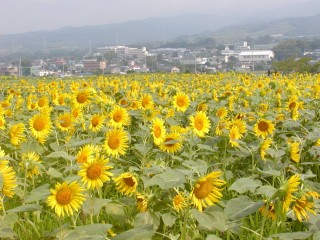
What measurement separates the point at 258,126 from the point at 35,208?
6.36 ft

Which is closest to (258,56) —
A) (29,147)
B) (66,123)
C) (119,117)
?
(119,117)

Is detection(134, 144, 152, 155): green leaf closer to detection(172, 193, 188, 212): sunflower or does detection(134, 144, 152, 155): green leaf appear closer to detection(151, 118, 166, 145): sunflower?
detection(151, 118, 166, 145): sunflower

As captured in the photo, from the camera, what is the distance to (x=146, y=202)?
6.18ft

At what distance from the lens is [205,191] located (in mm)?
1745

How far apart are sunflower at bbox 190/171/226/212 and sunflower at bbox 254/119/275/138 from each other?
5.59ft

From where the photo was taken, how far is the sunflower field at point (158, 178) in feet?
5.74

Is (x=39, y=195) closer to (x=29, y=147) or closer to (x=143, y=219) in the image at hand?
(x=143, y=219)

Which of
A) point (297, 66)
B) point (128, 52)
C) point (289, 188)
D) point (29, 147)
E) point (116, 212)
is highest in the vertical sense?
point (289, 188)

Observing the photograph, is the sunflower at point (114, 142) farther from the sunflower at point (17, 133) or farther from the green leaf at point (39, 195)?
the green leaf at point (39, 195)

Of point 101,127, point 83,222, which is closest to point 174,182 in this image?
point 83,222

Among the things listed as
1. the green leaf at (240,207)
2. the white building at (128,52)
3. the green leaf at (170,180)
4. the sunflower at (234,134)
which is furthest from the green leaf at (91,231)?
the white building at (128,52)

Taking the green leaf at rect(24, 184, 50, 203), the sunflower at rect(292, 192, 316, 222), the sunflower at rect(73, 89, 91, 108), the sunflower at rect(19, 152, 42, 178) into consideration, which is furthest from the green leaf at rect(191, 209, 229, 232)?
the sunflower at rect(73, 89, 91, 108)

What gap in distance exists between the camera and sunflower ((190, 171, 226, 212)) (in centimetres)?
172

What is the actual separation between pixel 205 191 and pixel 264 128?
1.78m
